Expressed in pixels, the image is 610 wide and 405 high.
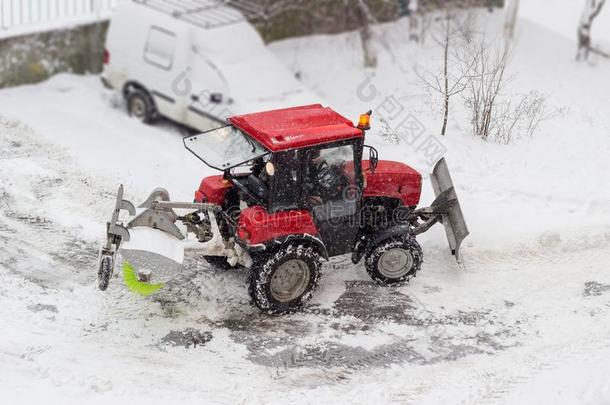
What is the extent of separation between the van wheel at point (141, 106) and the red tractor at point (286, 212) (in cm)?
424

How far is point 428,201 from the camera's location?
418 inches

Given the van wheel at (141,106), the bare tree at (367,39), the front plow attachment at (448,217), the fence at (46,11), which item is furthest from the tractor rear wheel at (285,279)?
the fence at (46,11)

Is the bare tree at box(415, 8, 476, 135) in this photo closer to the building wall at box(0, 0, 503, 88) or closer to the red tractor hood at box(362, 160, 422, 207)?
the building wall at box(0, 0, 503, 88)

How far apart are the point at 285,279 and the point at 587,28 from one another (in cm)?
835

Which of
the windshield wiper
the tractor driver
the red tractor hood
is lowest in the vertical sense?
the red tractor hood

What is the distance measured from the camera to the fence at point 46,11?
1303 cm

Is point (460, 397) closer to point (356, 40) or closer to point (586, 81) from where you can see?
point (586, 81)

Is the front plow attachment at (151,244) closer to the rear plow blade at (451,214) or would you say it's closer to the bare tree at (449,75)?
the rear plow blade at (451,214)

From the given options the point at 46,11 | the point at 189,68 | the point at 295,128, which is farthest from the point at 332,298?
the point at 46,11

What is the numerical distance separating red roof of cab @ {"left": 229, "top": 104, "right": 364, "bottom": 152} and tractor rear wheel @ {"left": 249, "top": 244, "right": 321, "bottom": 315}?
106cm

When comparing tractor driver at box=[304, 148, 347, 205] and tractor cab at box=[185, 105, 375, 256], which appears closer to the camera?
tractor cab at box=[185, 105, 375, 256]

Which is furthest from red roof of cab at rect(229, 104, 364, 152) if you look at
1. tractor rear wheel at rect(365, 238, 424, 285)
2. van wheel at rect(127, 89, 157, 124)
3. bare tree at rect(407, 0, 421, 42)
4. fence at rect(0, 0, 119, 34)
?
bare tree at rect(407, 0, 421, 42)

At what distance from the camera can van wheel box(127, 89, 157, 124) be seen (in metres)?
12.9

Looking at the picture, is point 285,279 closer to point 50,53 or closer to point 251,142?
point 251,142
